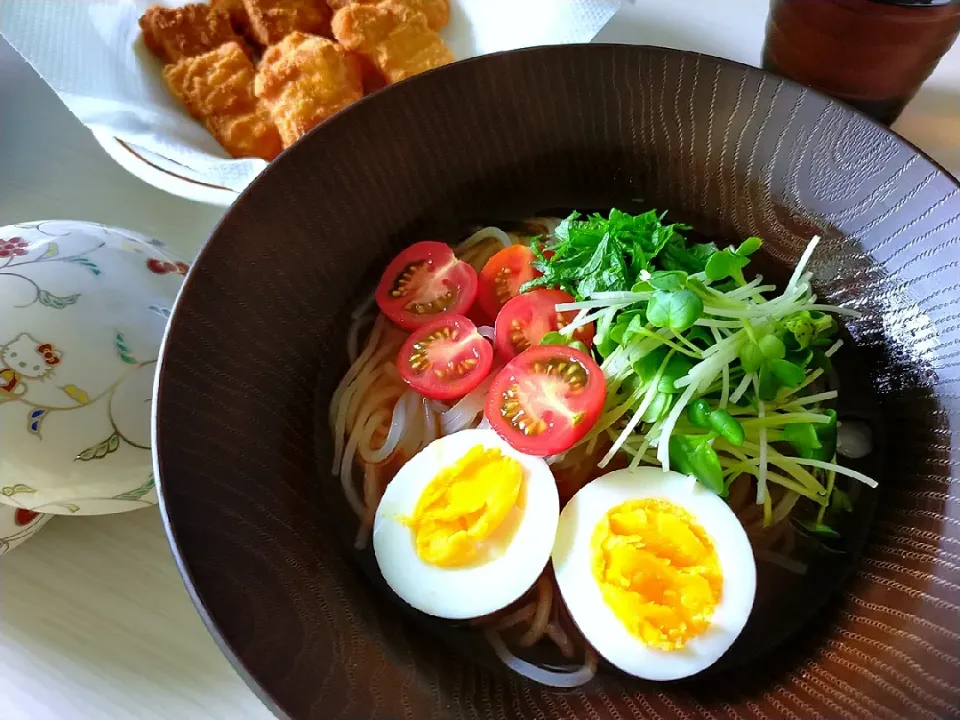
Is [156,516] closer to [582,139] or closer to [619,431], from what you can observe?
[619,431]

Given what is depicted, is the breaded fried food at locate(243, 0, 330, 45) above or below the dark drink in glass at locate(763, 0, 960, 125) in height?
below

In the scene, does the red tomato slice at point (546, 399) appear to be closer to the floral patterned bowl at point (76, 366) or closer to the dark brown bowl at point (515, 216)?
the dark brown bowl at point (515, 216)

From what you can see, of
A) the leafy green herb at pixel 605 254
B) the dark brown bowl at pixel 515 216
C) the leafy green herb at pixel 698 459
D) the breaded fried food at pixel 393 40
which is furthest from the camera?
the breaded fried food at pixel 393 40

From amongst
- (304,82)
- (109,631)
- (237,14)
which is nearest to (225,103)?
(304,82)

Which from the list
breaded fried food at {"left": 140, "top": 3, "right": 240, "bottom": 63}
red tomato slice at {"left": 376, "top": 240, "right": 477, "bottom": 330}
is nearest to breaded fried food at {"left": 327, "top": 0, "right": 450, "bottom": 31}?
breaded fried food at {"left": 140, "top": 3, "right": 240, "bottom": 63}

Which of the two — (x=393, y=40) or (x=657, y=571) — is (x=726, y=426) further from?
(x=393, y=40)

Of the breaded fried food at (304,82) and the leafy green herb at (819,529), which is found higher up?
the breaded fried food at (304,82)

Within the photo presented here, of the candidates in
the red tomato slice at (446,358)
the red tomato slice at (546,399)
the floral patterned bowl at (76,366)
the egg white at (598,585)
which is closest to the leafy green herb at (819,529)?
the egg white at (598,585)

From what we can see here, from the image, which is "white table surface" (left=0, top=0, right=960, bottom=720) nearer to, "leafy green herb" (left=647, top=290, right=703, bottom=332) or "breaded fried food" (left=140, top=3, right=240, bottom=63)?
"breaded fried food" (left=140, top=3, right=240, bottom=63)
